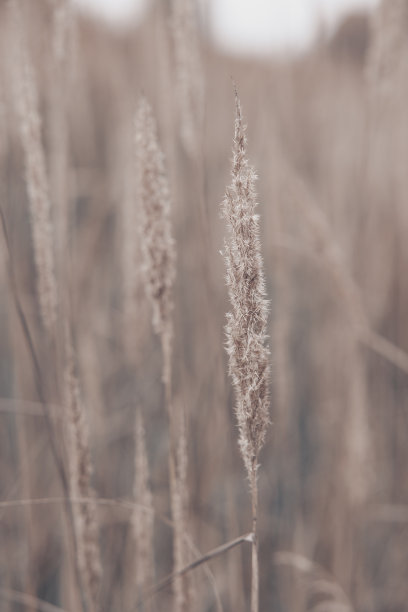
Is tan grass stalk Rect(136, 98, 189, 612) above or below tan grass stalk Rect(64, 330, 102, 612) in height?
above

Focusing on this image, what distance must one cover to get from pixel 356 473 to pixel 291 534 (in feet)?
1.18

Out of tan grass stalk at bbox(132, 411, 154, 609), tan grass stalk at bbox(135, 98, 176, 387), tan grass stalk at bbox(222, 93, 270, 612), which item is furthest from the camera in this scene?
tan grass stalk at bbox(132, 411, 154, 609)

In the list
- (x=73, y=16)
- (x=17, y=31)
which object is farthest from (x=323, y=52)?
(x=17, y=31)

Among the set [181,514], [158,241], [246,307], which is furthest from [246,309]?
[181,514]

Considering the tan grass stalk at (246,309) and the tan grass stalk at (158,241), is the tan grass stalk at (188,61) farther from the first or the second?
the tan grass stalk at (246,309)

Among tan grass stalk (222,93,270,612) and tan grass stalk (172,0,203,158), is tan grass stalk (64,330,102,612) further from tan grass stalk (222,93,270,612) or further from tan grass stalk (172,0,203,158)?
tan grass stalk (172,0,203,158)

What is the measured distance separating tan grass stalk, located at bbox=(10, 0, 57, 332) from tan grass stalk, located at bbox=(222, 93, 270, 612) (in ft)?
0.95

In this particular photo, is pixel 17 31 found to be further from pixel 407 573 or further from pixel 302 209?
pixel 407 573

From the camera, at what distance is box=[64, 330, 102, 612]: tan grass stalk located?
1.85 feet

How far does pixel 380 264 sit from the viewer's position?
209cm

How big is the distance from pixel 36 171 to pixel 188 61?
298mm

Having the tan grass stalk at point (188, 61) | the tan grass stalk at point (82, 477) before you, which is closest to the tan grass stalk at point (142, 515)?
the tan grass stalk at point (82, 477)

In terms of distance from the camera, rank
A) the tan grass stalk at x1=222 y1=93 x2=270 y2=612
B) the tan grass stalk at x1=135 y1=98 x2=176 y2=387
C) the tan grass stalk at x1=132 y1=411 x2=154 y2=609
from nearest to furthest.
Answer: the tan grass stalk at x1=222 y1=93 x2=270 y2=612 → the tan grass stalk at x1=135 y1=98 x2=176 y2=387 → the tan grass stalk at x1=132 y1=411 x2=154 y2=609

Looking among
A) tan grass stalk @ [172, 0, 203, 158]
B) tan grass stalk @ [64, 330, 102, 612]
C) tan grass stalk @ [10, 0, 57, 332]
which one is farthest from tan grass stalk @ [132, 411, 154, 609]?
tan grass stalk @ [172, 0, 203, 158]
